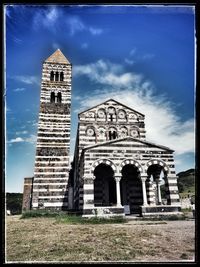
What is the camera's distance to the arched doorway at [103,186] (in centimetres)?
2062

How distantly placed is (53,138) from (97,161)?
10889 mm

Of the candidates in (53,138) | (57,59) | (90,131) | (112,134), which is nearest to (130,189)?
(112,134)

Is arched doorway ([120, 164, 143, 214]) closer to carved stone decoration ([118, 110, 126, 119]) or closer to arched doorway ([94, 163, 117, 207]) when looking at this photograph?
arched doorway ([94, 163, 117, 207])

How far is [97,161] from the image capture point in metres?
17.2

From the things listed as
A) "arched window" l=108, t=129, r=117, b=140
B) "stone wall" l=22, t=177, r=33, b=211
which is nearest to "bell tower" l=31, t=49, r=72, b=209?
"arched window" l=108, t=129, r=117, b=140

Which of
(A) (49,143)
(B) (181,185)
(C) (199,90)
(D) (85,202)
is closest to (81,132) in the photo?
(A) (49,143)

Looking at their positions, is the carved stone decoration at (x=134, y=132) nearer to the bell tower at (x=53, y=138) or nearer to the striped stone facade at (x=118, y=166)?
the striped stone facade at (x=118, y=166)

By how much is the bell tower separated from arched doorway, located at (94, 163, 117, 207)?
497cm

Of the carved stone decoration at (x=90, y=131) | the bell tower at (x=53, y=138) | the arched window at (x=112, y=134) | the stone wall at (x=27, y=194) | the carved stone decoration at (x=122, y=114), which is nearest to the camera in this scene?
the carved stone decoration at (x=90, y=131)

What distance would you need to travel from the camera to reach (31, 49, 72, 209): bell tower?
78.7 ft

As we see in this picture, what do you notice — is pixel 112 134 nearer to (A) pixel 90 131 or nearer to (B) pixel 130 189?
(A) pixel 90 131

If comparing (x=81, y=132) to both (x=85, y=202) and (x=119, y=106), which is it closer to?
(x=119, y=106)

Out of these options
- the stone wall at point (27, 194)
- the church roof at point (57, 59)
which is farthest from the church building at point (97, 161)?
the stone wall at point (27, 194)

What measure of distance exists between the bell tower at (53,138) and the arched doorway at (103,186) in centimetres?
497
